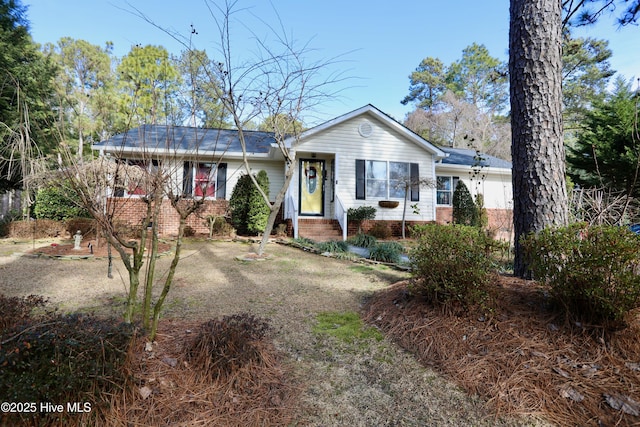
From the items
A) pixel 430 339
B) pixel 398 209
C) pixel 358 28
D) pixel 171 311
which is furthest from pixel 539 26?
pixel 398 209

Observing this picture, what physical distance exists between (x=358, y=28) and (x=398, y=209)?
6.34 m

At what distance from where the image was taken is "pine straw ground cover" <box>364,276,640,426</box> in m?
1.90

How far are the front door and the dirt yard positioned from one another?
391cm

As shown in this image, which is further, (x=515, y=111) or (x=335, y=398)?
(x=515, y=111)

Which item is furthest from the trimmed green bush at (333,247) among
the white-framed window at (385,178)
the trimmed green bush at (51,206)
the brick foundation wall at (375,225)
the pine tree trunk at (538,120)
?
the trimmed green bush at (51,206)

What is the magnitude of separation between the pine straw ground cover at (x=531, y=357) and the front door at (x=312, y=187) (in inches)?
342

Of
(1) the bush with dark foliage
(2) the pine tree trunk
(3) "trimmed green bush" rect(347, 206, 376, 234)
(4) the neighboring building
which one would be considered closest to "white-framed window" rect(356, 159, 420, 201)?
(4) the neighboring building

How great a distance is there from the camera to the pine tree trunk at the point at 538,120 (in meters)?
3.60

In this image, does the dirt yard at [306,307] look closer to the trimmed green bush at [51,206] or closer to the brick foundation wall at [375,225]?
the trimmed green bush at [51,206]

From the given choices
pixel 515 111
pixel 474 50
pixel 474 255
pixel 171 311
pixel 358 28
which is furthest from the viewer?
pixel 474 50

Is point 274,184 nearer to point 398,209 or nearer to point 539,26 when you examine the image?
point 398,209

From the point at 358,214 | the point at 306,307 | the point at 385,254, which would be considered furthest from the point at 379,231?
the point at 306,307

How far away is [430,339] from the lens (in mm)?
2701

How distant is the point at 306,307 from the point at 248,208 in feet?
23.1
